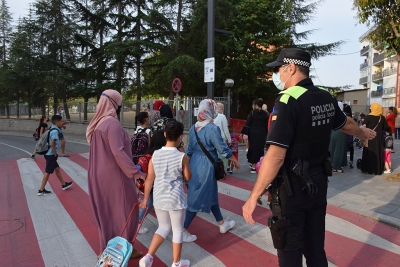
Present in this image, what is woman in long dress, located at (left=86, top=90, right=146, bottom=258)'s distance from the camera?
341 cm

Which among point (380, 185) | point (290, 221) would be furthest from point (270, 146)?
point (380, 185)

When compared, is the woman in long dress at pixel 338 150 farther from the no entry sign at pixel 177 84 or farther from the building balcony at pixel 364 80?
the building balcony at pixel 364 80

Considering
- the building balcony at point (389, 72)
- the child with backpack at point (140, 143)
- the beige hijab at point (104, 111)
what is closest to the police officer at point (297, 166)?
the beige hijab at point (104, 111)

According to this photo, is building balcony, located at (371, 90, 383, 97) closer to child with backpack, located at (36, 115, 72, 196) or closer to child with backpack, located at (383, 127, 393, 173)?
child with backpack, located at (383, 127, 393, 173)

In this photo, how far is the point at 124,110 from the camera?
18359mm

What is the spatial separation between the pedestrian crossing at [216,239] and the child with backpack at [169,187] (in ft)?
1.78

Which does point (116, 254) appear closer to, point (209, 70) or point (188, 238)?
point (188, 238)

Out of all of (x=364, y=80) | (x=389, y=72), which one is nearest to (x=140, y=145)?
(x=389, y=72)

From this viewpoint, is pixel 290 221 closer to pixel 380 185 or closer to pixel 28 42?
pixel 380 185

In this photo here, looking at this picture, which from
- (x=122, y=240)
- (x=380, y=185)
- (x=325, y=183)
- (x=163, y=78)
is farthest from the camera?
(x=163, y=78)

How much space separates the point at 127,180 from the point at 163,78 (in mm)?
15596

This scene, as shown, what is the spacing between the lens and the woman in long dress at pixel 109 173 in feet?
11.2

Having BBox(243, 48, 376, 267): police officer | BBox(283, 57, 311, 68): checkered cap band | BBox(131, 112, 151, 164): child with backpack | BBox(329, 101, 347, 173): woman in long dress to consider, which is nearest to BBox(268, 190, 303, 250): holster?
BBox(243, 48, 376, 267): police officer

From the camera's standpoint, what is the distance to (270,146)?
7.46 feet
